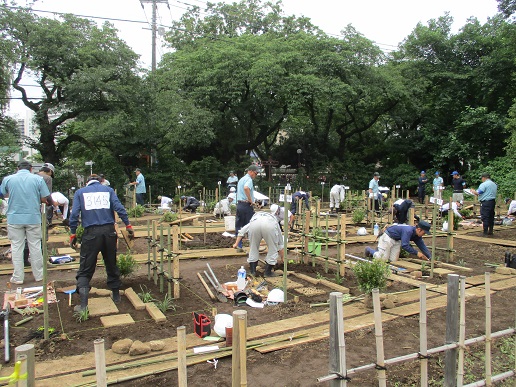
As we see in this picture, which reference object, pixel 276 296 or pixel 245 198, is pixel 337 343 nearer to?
pixel 276 296

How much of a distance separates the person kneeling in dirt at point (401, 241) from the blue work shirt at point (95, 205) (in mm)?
4792

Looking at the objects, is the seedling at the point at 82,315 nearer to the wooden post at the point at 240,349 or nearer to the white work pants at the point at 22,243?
the white work pants at the point at 22,243

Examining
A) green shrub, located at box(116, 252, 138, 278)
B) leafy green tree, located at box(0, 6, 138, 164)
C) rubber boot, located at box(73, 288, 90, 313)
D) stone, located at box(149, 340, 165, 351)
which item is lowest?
stone, located at box(149, 340, 165, 351)

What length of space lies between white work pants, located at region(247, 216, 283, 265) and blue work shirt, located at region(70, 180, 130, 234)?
2286mm

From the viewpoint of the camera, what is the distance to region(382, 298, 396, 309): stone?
550 centimetres

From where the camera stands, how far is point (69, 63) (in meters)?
18.6

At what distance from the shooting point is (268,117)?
25.5m

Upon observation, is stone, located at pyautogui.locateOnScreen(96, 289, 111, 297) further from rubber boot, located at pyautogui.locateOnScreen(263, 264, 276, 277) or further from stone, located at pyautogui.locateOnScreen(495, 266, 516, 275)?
stone, located at pyautogui.locateOnScreen(495, 266, 516, 275)

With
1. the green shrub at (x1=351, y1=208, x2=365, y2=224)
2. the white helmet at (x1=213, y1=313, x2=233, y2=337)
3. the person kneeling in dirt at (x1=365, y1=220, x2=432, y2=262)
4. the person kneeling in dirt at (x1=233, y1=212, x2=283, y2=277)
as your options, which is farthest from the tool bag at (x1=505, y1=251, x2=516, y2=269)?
the white helmet at (x1=213, y1=313, x2=233, y2=337)


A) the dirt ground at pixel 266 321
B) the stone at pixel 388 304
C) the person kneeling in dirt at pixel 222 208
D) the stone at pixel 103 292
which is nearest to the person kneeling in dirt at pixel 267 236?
the dirt ground at pixel 266 321

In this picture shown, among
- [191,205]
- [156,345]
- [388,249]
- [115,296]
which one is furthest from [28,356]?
[191,205]

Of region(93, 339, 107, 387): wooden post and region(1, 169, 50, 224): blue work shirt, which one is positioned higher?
region(1, 169, 50, 224): blue work shirt

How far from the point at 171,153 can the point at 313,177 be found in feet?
29.8

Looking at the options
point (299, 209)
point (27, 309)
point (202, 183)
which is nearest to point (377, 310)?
point (27, 309)
